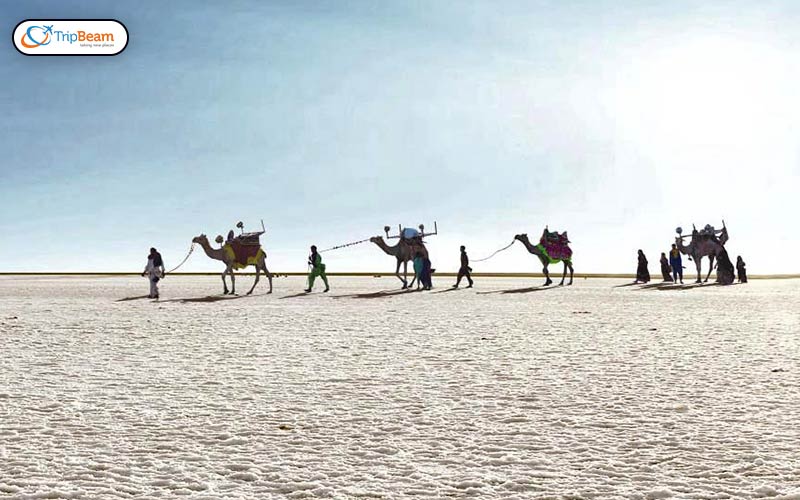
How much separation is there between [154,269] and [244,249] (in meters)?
3.68

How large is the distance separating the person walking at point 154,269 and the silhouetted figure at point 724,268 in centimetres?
2392

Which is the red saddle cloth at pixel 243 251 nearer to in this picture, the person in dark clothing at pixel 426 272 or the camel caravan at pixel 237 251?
the camel caravan at pixel 237 251

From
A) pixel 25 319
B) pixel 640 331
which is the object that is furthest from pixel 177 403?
pixel 25 319

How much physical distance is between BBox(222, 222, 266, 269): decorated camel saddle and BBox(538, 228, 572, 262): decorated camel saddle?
11741 mm

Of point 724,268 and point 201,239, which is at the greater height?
point 201,239

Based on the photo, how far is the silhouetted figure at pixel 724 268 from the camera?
3647 cm

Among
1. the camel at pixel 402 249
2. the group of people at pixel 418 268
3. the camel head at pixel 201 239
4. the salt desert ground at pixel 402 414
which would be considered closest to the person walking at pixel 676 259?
the group of people at pixel 418 268

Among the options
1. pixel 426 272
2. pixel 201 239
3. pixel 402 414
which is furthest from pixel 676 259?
pixel 402 414

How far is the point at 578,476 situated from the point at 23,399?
5.22 metres

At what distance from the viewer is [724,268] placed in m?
36.6

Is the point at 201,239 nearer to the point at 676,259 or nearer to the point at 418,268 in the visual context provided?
the point at 418,268

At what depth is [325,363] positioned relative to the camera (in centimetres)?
977

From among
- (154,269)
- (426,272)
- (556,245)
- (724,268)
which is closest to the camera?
(154,269)

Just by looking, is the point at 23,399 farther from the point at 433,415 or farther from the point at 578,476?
the point at 578,476
